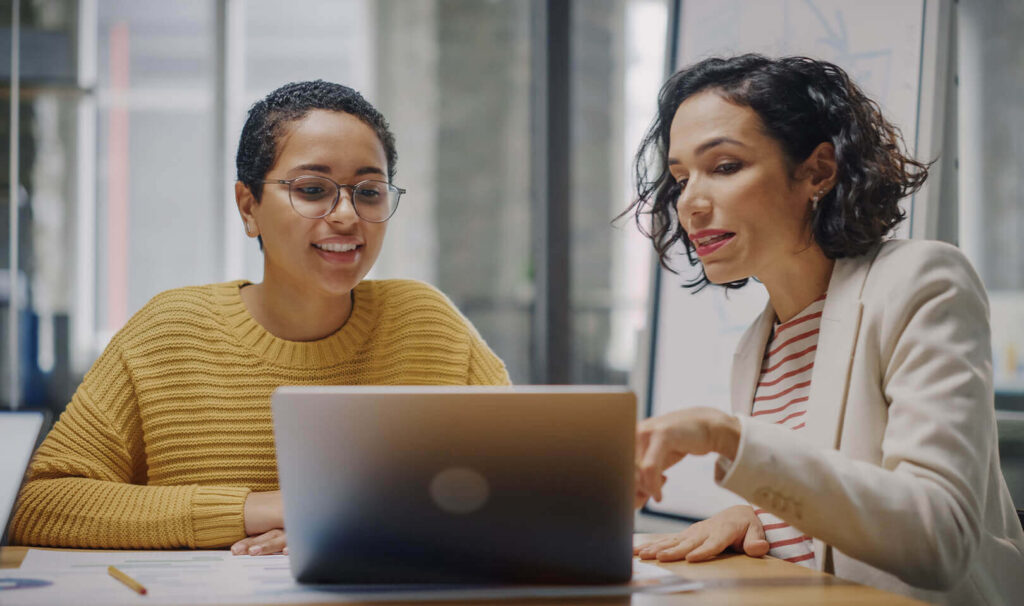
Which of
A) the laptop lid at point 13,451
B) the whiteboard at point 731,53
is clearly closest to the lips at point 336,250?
the laptop lid at point 13,451

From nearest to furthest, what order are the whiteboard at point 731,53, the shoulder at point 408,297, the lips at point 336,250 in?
the lips at point 336,250
the shoulder at point 408,297
the whiteboard at point 731,53

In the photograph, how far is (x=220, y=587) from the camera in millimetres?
894

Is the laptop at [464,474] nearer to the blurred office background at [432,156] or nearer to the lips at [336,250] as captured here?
the lips at [336,250]

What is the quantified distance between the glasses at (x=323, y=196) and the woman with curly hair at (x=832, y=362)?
0.48m

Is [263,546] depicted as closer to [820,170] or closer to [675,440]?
[675,440]

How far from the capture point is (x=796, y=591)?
916mm

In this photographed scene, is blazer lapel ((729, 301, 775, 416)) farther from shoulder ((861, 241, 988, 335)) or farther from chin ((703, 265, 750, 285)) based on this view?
shoulder ((861, 241, 988, 335))

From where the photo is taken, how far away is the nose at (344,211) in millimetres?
1346

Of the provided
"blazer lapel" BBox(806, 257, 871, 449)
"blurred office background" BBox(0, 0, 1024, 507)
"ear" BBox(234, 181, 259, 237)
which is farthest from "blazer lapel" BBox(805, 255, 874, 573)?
"ear" BBox(234, 181, 259, 237)

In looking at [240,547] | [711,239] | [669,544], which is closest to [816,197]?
[711,239]

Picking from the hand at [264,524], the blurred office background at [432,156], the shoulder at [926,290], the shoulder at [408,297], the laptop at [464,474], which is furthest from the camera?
the blurred office background at [432,156]

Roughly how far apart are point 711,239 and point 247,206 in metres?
0.76

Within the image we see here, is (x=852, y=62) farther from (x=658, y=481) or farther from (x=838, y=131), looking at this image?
(x=658, y=481)

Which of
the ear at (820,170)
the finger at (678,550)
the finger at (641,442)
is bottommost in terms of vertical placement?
the finger at (678,550)
